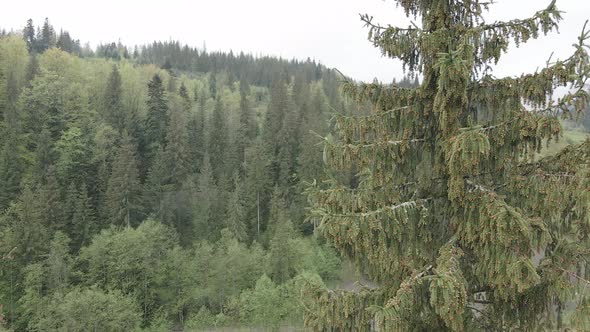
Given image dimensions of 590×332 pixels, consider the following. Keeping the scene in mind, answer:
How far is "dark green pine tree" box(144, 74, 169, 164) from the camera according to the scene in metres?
63.9

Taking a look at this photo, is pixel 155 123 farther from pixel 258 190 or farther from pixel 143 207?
pixel 258 190

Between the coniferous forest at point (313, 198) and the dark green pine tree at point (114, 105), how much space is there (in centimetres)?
34

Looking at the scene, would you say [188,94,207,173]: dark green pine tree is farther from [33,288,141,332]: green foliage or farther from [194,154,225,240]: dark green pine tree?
[33,288,141,332]: green foliage

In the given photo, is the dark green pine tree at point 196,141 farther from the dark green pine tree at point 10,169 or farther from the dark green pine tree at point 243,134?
the dark green pine tree at point 10,169

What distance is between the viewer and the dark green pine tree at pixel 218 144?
2584 inches

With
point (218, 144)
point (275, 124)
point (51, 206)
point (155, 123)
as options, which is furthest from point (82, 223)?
point (275, 124)

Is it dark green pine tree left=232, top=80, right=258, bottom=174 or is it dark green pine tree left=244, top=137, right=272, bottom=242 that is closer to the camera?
dark green pine tree left=244, top=137, right=272, bottom=242

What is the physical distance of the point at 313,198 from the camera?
770 cm

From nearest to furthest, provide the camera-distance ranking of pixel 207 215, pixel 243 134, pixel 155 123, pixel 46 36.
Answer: pixel 207 215, pixel 155 123, pixel 243 134, pixel 46 36

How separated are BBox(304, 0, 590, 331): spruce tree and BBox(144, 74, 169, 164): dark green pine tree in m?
59.2

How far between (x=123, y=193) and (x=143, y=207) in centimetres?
294

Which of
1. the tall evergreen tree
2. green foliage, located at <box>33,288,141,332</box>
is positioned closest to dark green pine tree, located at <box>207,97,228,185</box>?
the tall evergreen tree

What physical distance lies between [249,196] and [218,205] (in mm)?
5076

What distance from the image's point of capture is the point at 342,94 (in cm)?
790
